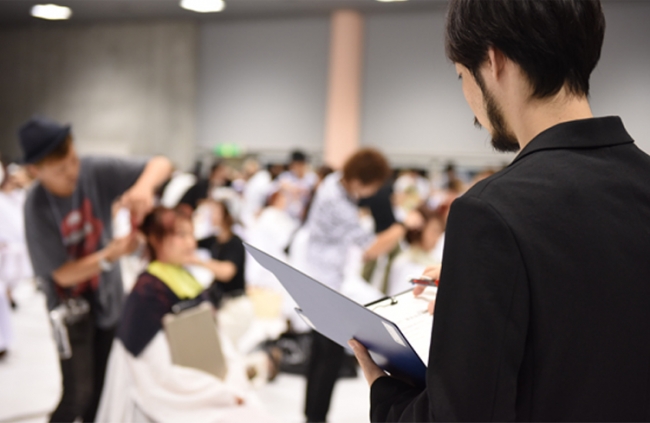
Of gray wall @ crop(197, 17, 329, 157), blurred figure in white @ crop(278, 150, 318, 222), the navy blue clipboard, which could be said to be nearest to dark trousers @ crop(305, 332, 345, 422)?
the navy blue clipboard

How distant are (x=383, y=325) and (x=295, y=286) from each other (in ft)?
0.56

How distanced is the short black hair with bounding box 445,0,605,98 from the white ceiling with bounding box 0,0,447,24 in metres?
8.50

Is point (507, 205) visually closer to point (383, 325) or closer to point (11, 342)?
point (383, 325)

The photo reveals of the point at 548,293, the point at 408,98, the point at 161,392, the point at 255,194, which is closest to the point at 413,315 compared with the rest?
the point at 548,293

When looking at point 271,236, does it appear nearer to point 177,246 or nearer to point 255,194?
point 255,194

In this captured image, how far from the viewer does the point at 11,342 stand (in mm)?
4234

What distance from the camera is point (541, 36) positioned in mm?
646

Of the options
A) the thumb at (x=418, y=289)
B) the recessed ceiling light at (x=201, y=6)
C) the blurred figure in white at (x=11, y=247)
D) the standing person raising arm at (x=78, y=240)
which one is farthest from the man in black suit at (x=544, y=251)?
the recessed ceiling light at (x=201, y=6)

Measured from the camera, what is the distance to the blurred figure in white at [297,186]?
6228 millimetres

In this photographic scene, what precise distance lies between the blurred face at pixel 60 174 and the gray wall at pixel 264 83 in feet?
26.7

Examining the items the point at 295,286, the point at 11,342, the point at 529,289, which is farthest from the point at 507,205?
the point at 11,342

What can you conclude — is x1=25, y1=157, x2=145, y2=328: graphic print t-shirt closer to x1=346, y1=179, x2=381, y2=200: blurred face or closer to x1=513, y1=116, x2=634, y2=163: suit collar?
x1=346, y1=179, x2=381, y2=200: blurred face

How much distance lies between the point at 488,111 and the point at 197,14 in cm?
1101

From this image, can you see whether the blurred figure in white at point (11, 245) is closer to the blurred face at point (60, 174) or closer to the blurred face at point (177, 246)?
the blurred face at point (60, 174)
